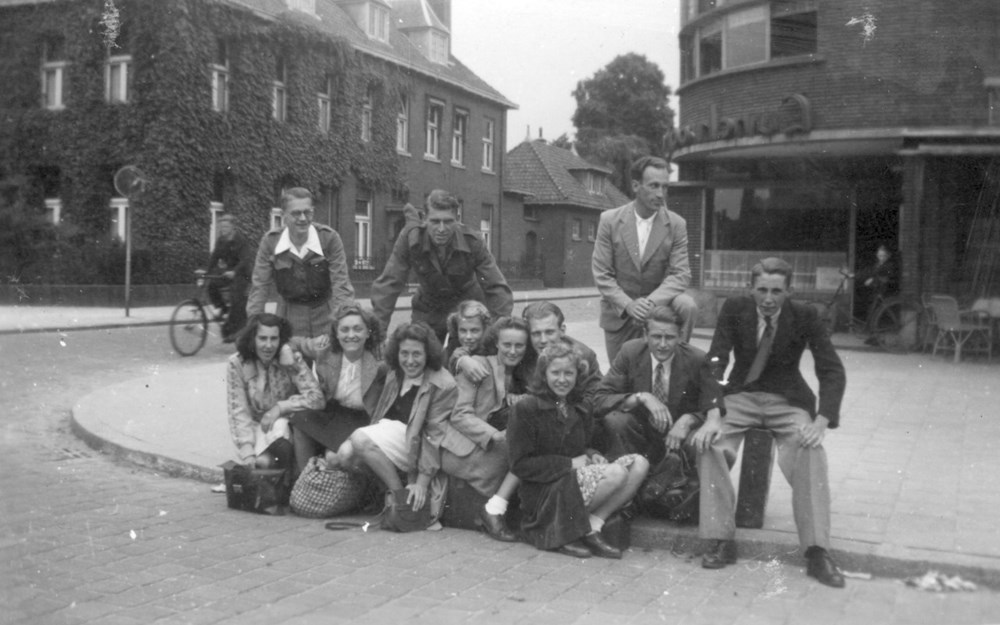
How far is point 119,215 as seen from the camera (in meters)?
24.9

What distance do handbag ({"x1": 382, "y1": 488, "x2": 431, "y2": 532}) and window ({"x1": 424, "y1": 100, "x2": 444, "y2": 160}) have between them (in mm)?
25309

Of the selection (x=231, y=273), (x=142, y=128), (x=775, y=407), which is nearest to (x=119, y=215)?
(x=142, y=128)

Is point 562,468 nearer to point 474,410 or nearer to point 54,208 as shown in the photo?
point 474,410

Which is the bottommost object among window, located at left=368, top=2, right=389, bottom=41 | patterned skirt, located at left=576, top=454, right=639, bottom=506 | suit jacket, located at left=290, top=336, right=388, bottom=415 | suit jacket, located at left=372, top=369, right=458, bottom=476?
patterned skirt, located at left=576, top=454, right=639, bottom=506

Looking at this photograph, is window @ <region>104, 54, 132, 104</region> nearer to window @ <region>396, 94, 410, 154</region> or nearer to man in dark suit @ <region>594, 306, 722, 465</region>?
window @ <region>396, 94, 410, 154</region>

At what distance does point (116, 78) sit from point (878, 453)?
71.6 ft

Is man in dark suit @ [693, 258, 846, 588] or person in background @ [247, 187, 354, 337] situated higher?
person in background @ [247, 187, 354, 337]

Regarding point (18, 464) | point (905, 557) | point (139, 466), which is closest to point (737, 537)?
point (905, 557)

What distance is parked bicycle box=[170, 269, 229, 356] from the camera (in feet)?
46.6

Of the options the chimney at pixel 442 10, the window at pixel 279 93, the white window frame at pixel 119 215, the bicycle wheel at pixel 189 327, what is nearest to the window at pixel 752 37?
the bicycle wheel at pixel 189 327

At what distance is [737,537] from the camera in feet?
17.6

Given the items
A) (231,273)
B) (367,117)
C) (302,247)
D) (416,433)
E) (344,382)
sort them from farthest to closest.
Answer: (367,117) → (231,273) → (302,247) → (344,382) → (416,433)

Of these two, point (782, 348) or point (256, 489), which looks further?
point (256, 489)

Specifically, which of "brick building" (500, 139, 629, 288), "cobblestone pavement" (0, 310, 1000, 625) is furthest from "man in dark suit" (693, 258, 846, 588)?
"brick building" (500, 139, 629, 288)
